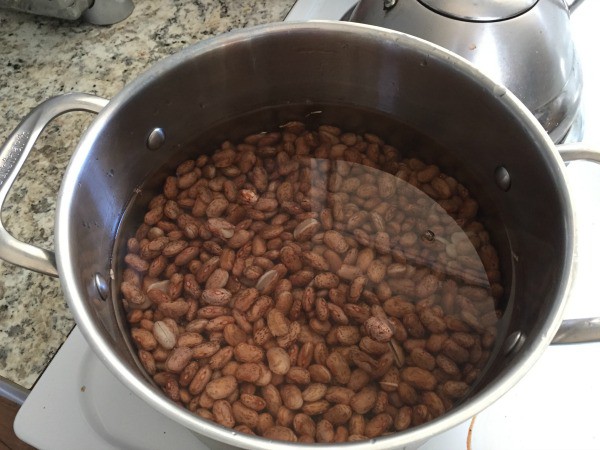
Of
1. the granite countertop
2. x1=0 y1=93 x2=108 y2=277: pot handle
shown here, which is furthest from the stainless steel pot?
the granite countertop

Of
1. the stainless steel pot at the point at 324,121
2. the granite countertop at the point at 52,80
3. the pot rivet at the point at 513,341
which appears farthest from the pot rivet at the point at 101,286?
the pot rivet at the point at 513,341

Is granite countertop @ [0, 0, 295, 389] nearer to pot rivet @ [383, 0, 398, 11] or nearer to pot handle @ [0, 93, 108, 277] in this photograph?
pot handle @ [0, 93, 108, 277]

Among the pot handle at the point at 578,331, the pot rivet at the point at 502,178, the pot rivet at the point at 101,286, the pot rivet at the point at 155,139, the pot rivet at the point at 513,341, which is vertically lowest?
the pot rivet at the point at 101,286

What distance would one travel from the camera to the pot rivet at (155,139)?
0.68m

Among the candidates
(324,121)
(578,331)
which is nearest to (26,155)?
(324,121)

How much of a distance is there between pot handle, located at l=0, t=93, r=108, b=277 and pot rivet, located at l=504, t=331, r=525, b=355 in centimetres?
42

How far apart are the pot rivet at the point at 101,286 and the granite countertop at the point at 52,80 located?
4.1 inches

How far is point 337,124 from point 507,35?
25cm

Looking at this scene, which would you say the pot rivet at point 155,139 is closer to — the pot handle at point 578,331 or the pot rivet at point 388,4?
the pot rivet at point 388,4

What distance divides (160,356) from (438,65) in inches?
17.3

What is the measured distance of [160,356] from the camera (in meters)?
0.62

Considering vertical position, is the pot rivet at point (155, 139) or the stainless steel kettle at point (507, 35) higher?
the stainless steel kettle at point (507, 35)

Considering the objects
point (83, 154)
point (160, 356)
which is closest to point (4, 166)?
point (83, 154)

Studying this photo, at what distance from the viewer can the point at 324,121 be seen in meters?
0.79
